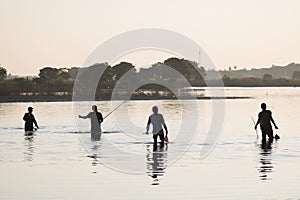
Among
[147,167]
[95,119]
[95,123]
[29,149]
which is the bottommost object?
[147,167]

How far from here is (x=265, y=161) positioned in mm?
22000

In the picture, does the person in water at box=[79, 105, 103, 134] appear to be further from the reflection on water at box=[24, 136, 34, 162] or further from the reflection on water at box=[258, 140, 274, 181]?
the reflection on water at box=[258, 140, 274, 181]

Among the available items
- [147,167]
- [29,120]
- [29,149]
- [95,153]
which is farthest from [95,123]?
[147,167]

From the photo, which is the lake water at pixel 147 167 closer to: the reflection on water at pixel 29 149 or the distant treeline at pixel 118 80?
Answer: the reflection on water at pixel 29 149

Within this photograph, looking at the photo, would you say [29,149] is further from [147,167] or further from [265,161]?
[265,161]

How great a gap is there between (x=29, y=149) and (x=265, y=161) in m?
8.85

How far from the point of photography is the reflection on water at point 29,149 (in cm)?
2342

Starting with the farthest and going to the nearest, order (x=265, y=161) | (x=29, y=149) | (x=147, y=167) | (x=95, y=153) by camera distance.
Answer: (x=29, y=149)
(x=95, y=153)
(x=265, y=161)
(x=147, y=167)

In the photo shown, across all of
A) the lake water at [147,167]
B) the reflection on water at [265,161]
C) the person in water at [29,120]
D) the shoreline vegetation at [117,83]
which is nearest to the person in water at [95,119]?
the lake water at [147,167]

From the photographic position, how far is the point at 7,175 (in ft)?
62.3

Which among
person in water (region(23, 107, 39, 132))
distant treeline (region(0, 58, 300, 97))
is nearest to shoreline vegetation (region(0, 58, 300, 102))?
distant treeline (region(0, 58, 300, 97))

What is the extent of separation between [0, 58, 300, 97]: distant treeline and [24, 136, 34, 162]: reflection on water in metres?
61.8

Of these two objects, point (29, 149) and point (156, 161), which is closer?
point (156, 161)

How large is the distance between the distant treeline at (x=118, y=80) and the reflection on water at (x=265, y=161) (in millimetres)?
67890
